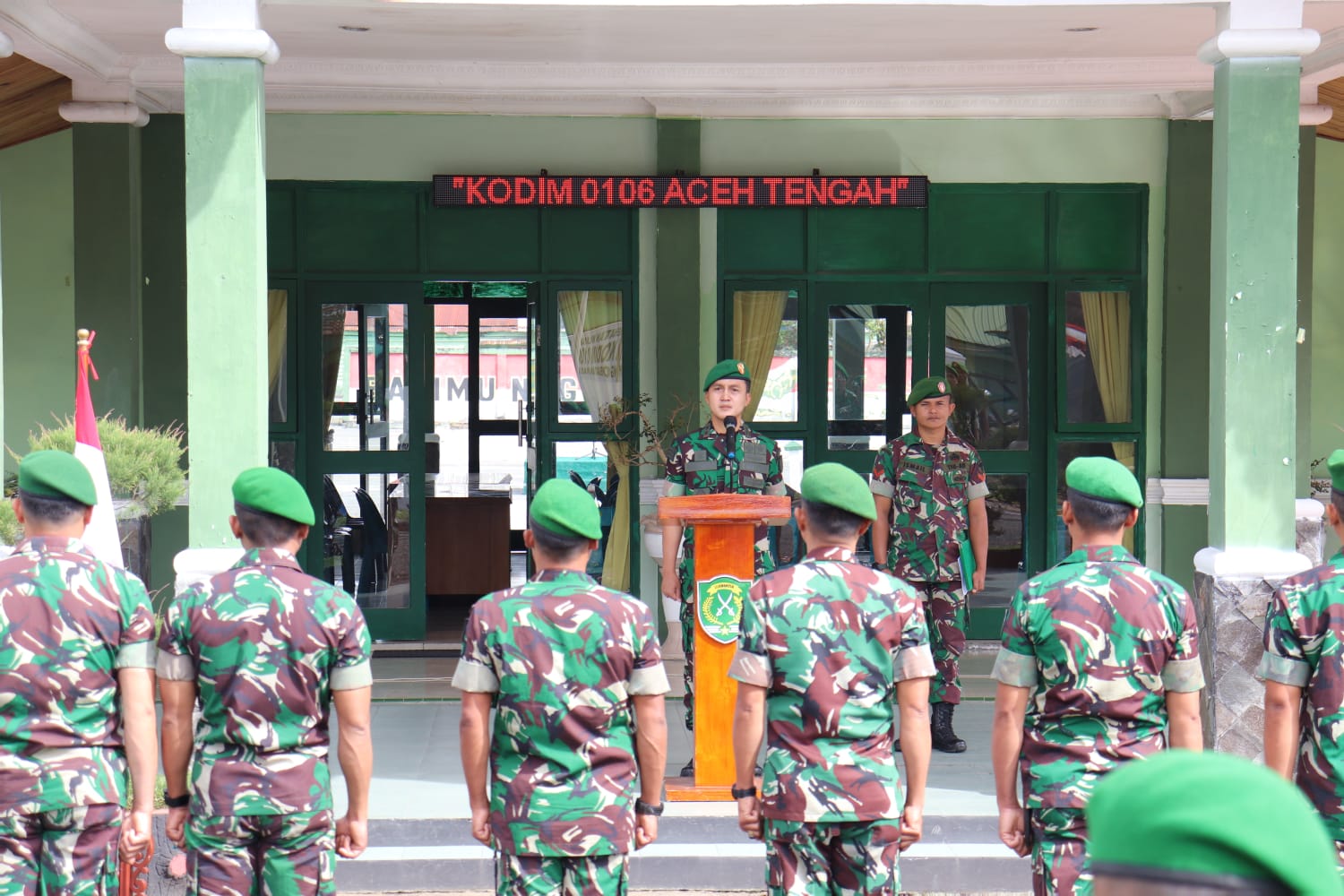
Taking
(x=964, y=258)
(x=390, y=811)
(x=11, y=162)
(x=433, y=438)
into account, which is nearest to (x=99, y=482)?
(x=390, y=811)

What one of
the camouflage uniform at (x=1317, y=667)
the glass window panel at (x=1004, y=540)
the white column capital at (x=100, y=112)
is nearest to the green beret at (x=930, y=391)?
the glass window panel at (x=1004, y=540)

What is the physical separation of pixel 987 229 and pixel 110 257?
16.6 ft

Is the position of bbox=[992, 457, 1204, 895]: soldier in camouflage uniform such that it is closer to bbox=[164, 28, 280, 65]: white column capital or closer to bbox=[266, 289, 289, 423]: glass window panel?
bbox=[164, 28, 280, 65]: white column capital

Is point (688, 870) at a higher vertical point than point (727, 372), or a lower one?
lower

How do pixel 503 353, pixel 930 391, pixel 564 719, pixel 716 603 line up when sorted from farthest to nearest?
pixel 503 353
pixel 930 391
pixel 716 603
pixel 564 719

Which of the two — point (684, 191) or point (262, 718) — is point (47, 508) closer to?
point (262, 718)

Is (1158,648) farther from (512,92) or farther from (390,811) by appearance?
(512,92)

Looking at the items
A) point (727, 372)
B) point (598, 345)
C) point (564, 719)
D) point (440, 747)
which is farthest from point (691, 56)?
point (564, 719)

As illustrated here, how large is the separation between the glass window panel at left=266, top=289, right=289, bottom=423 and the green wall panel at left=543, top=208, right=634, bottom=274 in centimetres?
158

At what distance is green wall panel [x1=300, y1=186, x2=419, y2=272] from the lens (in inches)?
337

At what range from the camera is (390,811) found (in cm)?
569

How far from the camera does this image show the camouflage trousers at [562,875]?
11.3 feet

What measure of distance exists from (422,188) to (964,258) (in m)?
3.24

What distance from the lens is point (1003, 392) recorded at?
29.2 feet
